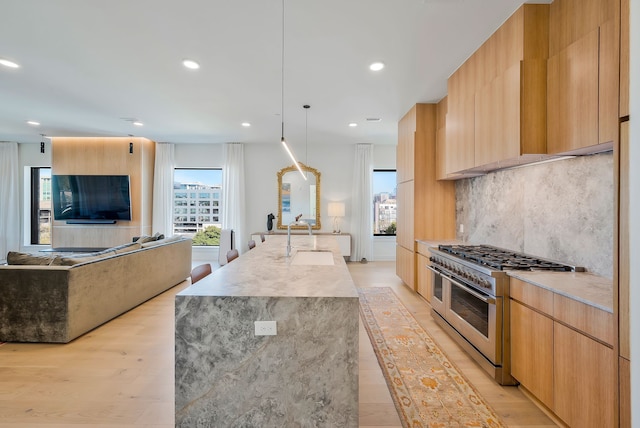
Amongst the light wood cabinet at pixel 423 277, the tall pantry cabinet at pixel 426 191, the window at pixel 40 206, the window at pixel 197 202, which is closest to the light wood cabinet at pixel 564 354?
the light wood cabinet at pixel 423 277

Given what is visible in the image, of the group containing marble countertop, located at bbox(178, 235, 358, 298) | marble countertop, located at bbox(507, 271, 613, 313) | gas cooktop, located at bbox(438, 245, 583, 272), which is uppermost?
gas cooktop, located at bbox(438, 245, 583, 272)

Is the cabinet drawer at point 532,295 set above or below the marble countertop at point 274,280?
below

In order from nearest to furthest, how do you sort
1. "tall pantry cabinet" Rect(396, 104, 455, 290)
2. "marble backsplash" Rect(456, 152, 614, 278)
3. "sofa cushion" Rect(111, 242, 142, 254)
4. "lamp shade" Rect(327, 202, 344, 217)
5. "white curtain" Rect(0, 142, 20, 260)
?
"marble backsplash" Rect(456, 152, 614, 278) → "sofa cushion" Rect(111, 242, 142, 254) → "tall pantry cabinet" Rect(396, 104, 455, 290) → "lamp shade" Rect(327, 202, 344, 217) → "white curtain" Rect(0, 142, 20, 260)

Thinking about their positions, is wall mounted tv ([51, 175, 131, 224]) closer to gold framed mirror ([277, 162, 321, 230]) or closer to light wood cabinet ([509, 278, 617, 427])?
gold framed mirror ([277, 162, 321, 230])

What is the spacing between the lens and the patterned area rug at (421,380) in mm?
1942

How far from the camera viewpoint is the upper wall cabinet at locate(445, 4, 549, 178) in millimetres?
2223

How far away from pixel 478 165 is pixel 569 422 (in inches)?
80.7

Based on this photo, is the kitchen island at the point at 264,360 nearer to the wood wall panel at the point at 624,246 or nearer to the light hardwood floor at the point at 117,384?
the light hardwood floor at the point at 117,384

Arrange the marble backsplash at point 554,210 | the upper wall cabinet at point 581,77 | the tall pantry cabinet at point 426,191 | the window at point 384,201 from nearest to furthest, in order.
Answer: the upper wall cabinet at point 581,77 < the marble backsplash at point 554,210 < the tall pantry cabinet at point 426,191 < the window at point 384,201

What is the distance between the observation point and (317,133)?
6.11 m

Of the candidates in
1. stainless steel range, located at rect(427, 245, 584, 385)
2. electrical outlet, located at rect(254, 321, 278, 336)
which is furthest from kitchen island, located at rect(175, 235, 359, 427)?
stainless steel range, located at rect(427, 245, 584, 385)

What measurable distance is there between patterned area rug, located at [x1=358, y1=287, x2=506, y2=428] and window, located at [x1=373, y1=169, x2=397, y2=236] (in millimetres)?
3896

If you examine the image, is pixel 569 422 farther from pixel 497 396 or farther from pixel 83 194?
pixel 83 194

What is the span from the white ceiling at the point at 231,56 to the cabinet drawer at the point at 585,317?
7.18 ft
